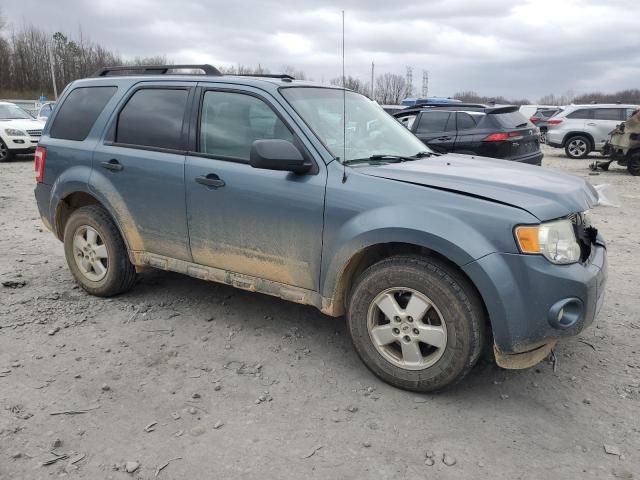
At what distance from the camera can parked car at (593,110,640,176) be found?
1262cm

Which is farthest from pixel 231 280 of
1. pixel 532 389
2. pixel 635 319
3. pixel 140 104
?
pixel 635 319

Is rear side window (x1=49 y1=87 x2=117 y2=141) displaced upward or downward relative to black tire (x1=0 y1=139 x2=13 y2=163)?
upward

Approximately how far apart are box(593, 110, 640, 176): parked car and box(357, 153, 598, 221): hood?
11.0m

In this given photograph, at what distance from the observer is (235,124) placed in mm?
3672

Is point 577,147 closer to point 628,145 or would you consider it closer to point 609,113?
point 609,113

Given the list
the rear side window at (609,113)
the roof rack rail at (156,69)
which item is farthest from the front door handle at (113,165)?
the rear side window at (609,113)

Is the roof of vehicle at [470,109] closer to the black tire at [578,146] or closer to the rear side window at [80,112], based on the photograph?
the rear side window at [80,112]

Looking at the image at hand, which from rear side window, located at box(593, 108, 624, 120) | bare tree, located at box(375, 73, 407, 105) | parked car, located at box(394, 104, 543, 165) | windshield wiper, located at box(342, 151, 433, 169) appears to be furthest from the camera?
bare tree, located at box(375, 73, 407, 105)

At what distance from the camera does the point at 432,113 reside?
10586 mm

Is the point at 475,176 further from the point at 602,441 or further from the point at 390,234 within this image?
the point at 602,441

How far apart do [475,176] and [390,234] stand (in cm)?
70

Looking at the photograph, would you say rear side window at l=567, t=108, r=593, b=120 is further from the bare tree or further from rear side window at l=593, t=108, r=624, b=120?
the bare tree

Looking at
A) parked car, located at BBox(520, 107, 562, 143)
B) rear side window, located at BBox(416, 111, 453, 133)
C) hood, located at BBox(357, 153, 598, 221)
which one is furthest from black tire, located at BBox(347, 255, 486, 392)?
parked car, located at BBox(520, 107, 562, 143)

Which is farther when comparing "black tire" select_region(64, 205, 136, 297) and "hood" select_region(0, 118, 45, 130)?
"hood" select_region(0, 118, 45, 130)
